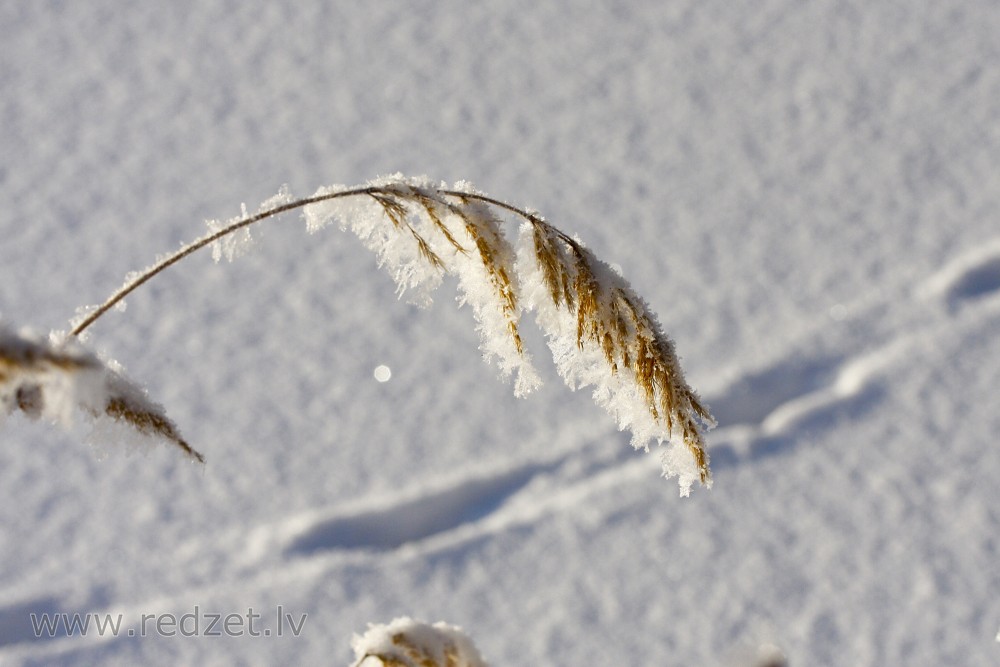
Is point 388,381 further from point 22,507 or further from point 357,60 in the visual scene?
point 357,60

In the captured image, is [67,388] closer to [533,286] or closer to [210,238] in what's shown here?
[210,238]

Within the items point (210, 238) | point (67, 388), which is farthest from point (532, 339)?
point (67, 388)

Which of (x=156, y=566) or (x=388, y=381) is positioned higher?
(x=388, y=381)

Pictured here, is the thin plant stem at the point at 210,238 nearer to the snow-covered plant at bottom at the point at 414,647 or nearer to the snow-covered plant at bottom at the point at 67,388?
the snow-covered plant at bottom at the point at 67,388

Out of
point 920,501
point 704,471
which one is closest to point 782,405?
point 920,501

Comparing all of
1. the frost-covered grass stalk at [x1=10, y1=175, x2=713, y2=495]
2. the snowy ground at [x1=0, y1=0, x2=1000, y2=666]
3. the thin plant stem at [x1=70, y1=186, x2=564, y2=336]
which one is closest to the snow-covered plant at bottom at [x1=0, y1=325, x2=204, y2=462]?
the thin plant stem at [x1=70, y1=186, x2=564, y2=336]

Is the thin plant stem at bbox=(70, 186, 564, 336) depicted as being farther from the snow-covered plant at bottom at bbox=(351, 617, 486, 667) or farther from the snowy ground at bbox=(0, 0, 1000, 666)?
the snowy ground at bbox=(0, 0, 1000, 666)
